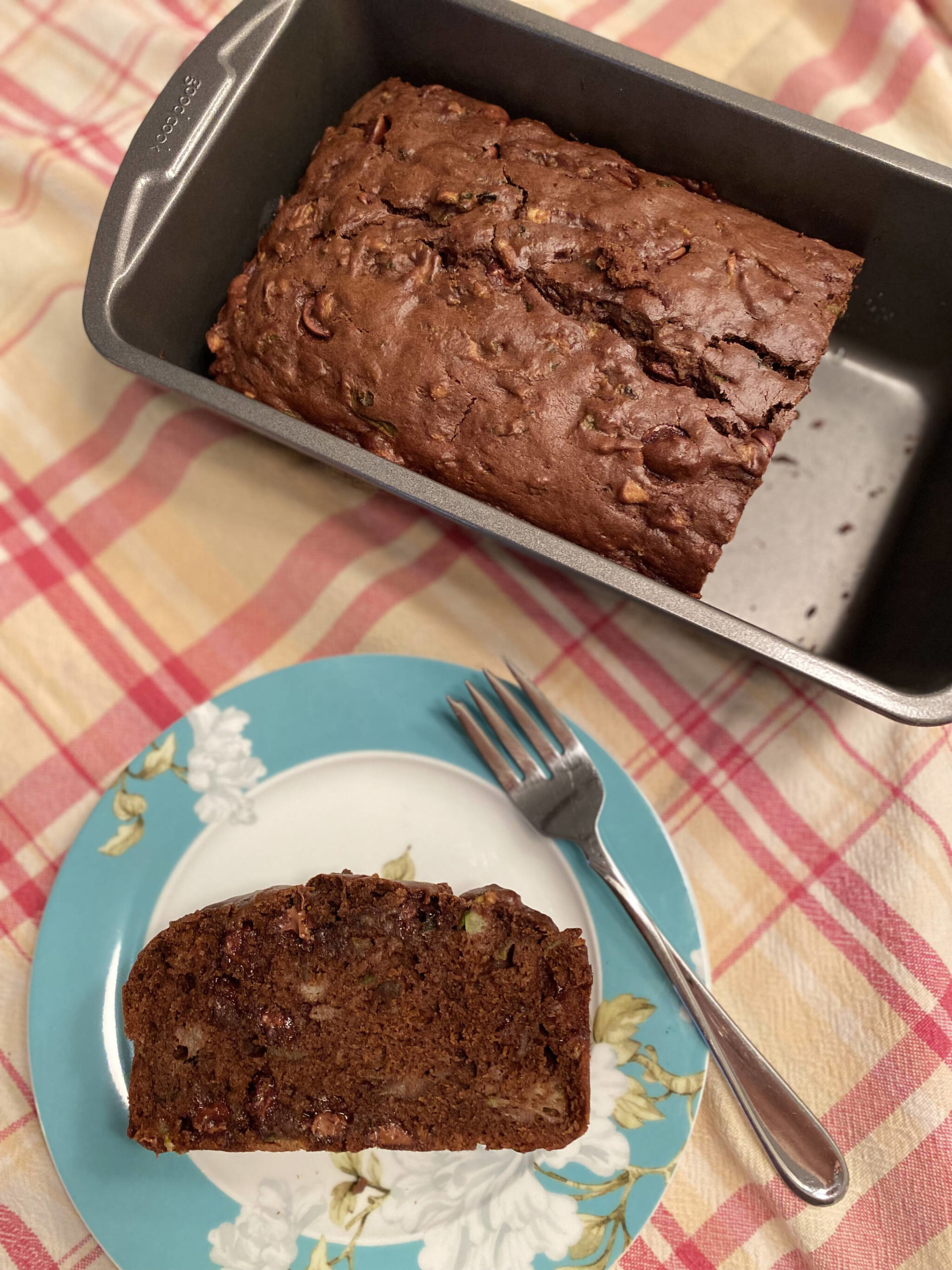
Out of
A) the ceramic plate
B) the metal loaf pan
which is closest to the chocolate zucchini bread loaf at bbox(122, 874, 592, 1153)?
the ceramic plate

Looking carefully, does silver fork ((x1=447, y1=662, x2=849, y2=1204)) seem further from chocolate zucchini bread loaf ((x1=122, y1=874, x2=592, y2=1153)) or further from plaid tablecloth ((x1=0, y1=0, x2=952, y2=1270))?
chocolate zucchini bread loaf ((x1=122, y1=874, x2=592, y2=1153))

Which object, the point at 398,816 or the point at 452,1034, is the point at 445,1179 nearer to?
the point at 452,1034

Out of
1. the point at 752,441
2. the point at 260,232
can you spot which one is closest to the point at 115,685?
the point at 260,232

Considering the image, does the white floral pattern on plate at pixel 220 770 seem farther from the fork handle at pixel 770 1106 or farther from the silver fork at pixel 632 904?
the fork handle at pixel 770 1106

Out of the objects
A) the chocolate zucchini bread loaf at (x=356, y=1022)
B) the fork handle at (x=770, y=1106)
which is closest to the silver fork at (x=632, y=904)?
the fork handle at (x=770, y=1106)

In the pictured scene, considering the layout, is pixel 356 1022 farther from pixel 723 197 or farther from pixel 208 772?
pixel 723 197

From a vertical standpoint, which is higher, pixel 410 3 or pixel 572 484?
pixel 410 3

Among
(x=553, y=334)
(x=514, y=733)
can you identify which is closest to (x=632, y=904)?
(x=514, y=733)
